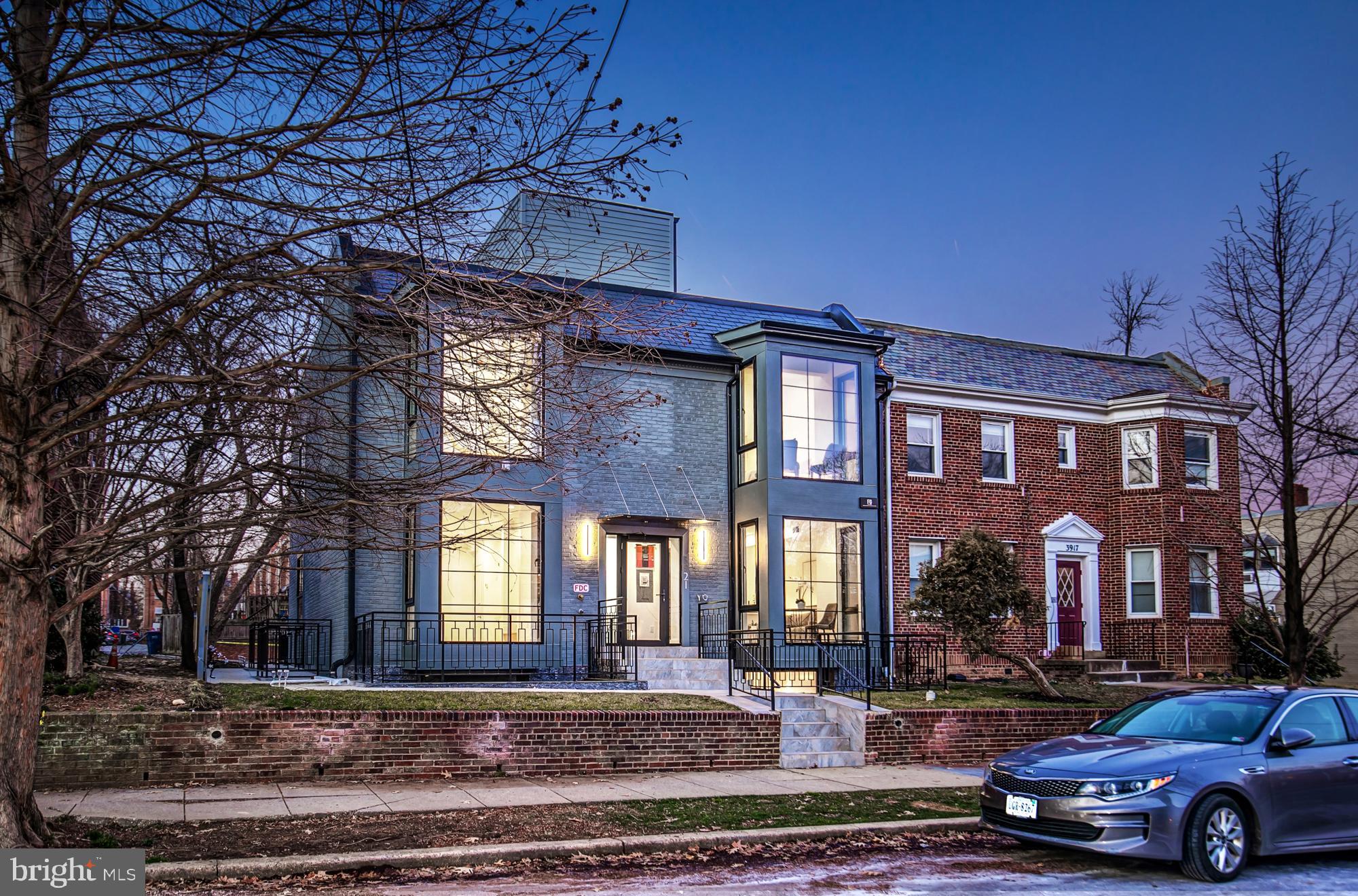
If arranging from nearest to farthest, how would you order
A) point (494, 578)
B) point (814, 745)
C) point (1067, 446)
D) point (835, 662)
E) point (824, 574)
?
point (814, 745)
point (494, 578)
point (835, 662)
point (824, 574)
point (1067, 446)

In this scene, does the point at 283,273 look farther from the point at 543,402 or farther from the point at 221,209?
the point at 543,402

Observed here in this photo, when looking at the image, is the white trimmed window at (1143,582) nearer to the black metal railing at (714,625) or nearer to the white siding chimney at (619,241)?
the black metal railing at (714,625)

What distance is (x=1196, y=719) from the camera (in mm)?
9586

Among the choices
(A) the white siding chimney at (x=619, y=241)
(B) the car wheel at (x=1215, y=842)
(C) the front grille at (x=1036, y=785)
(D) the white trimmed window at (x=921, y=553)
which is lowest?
(B) the car wheel at (x=1215, y=842)

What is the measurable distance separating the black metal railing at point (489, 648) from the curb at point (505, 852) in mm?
6862

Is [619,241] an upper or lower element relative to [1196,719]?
upper

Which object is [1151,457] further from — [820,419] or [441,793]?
[441,793]

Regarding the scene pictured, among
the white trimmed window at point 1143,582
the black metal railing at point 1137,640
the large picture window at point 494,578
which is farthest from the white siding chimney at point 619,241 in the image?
the black metal railing at point 1137,640

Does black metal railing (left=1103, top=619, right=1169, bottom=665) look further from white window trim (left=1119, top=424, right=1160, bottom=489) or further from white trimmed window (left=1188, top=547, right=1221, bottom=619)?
white window trim (left=1119, top=424, right=1160, bottom=489)

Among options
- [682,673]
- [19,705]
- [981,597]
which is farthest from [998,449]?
[19,705]

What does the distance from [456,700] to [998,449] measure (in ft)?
47.1

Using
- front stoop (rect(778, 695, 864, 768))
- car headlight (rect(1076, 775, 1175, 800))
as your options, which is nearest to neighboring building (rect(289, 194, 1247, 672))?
front stoop (rect(778, 695, 864, 768))

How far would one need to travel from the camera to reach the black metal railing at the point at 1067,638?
2308cm

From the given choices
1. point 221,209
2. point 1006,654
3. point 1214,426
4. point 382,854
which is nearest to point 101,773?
point 382,854
